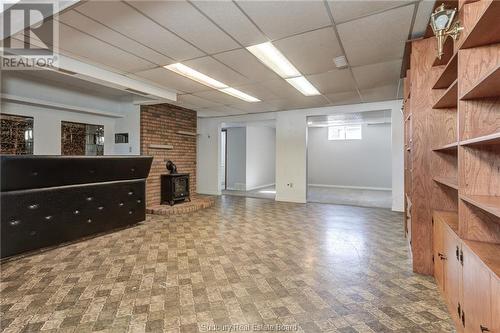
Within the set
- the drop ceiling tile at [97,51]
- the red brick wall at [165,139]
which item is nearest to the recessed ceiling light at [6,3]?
the drop ceiling tile at [97,51]

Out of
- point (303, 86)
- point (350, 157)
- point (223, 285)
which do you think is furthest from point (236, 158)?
point (223, 285)

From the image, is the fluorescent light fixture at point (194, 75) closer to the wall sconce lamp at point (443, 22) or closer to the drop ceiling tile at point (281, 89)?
the drop ceiling tile at point (281, 89)

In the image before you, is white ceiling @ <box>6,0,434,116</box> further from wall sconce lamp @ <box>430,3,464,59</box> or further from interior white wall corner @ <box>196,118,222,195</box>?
interior white wall corner @ <box>196,118,222,195</box>

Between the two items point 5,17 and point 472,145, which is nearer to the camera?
point 472,145

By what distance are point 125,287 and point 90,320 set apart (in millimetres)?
486

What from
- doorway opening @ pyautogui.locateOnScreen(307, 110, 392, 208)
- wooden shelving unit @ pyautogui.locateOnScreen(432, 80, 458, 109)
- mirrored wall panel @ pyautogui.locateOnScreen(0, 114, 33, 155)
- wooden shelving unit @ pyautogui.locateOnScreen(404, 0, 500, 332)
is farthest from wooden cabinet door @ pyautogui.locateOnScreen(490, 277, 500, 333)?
doorway opening @ pyautogui.locateOnScreen(307, 110, 392, 208)

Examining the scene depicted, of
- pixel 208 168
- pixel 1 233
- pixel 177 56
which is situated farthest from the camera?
pixel 208 168

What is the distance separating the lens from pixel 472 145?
1.59 meters

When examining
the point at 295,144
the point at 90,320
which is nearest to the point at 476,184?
the point at 90,320

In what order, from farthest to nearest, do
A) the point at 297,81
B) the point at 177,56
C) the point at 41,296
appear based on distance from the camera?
the point at 297,81
the point at 177,56
the point at 41,296

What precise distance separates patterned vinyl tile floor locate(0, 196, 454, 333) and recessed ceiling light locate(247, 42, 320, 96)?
2.62 m

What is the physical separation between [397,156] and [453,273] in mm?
4664

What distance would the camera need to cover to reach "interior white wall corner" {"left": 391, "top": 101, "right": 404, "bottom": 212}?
583 centimetres

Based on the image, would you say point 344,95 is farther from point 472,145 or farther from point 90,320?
point 90,320
